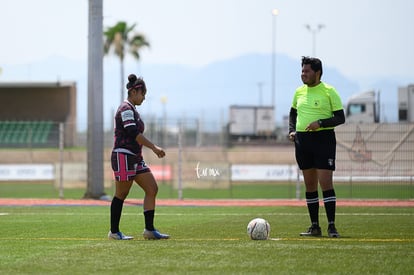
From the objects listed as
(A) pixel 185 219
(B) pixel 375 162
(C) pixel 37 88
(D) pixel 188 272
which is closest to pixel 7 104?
(C) pixel 37 88

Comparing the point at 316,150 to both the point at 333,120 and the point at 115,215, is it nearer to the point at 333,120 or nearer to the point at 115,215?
the point at 333,120

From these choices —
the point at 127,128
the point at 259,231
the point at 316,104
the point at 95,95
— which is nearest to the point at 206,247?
the point at 259,231

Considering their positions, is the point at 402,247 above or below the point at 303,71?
below

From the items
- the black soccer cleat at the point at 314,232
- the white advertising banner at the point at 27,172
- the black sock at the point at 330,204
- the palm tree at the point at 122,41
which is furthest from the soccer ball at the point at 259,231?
the palm tree at the point at 122,41

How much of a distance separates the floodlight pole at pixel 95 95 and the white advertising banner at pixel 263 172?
6.41m

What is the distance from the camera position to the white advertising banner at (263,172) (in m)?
30.4

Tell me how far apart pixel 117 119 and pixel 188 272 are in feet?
12.0

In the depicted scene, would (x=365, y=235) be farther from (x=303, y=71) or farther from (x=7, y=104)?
(x=7, y=104)

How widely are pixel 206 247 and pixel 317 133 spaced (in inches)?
107

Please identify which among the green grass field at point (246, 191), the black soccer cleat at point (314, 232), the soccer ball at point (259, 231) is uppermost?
the soccer ball at point (259, 231)

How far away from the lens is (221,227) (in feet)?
46.5

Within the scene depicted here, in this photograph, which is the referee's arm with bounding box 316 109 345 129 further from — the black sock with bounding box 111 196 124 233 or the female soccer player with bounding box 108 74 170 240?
the black sock with bounding box 111 196 124 233

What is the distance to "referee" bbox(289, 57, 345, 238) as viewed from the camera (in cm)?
1247

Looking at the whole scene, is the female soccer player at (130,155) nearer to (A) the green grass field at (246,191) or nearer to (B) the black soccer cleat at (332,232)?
(B) the black soccer cleat at (332,232)
